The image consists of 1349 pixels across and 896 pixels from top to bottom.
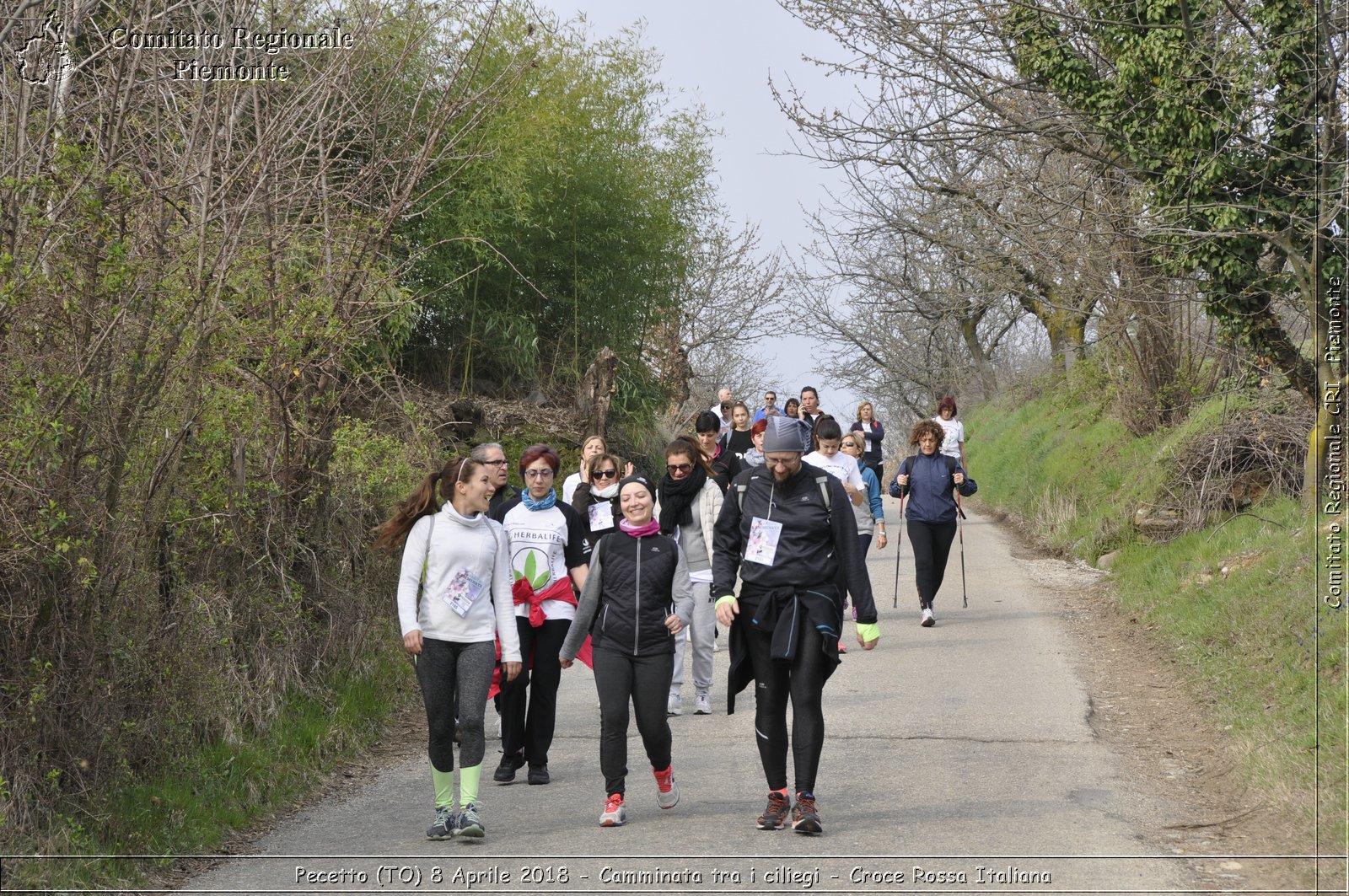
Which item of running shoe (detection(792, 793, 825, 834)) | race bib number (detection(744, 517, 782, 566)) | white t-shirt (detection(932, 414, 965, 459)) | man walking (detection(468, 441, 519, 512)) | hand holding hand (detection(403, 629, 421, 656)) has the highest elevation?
white t-shirt (detection(932, 414, 965, 459))

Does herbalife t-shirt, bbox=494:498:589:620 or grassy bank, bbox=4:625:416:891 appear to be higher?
herbalife t-shirt, bbox=494:498:589:620

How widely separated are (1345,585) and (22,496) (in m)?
7.77

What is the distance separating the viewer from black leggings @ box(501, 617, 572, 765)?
7430 millimetres

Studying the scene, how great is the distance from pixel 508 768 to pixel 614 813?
4.13ft

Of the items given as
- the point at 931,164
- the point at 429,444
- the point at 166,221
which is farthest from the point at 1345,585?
the point at 931,164

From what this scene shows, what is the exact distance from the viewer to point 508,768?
24.6 feet

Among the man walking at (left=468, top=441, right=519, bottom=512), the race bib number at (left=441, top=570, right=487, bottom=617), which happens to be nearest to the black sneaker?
the man walking at (left=468, top=441, right=519, bottom=512)

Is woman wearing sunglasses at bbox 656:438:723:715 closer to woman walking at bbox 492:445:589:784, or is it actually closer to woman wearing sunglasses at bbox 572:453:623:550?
woman wearing sunglasses at bbox 572:453:623:550

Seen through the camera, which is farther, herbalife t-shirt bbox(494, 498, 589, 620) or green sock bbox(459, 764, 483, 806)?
herbalife t-shirt bbox(494, 498, 589, 620)

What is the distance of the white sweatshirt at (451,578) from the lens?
20.9ft

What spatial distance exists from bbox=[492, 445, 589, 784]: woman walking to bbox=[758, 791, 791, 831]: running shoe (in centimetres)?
155

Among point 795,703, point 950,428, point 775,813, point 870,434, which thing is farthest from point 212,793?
point 870,434

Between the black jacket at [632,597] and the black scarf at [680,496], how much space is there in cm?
209

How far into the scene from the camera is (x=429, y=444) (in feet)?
33.5
